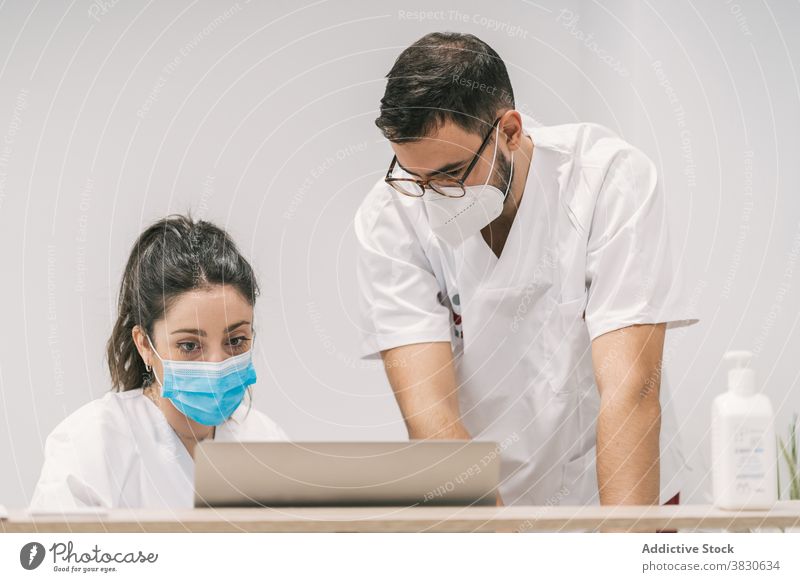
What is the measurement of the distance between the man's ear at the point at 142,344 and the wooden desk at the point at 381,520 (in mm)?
474

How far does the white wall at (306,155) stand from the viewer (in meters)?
1.44

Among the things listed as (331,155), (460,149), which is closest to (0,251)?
(331,155)

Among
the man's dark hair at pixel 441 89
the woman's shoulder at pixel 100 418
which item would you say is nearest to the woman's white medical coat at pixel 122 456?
the woman's shoulder at pixel 100 418

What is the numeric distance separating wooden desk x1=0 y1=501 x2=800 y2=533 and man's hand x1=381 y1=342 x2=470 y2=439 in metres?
0.35

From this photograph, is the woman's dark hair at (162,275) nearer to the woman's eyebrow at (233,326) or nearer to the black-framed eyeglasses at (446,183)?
the woman's eyebrow at (233,326)

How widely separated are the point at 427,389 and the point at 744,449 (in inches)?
18.2

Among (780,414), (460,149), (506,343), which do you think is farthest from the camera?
(780,414)

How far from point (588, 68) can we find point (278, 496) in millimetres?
1177

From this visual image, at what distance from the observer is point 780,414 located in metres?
1.57

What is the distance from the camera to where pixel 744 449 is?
0.89 meters

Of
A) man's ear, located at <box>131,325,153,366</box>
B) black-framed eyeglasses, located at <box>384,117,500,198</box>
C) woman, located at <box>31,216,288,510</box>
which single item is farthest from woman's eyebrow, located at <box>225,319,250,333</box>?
black-framed eyeglasses, located at <box>384,117,500,198</box>

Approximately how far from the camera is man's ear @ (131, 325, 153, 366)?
132cm

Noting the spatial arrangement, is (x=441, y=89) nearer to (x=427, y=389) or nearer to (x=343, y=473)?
(x=427, y=389)

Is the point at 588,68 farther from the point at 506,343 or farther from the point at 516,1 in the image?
the point at 506,343
